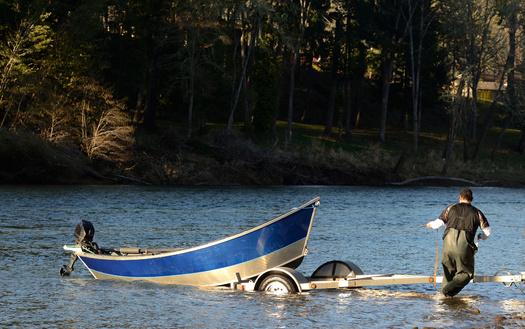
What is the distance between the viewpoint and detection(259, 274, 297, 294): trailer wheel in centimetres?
1305

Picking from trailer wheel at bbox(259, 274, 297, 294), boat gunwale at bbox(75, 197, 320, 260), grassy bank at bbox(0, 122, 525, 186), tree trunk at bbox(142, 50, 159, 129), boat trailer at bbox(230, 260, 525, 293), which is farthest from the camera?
tree trunk at bbox(142, 50, 159, 129)

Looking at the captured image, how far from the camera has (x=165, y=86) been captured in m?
57.2

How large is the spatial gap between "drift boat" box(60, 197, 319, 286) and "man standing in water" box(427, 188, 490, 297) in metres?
2.40

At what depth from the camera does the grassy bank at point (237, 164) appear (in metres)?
42.5

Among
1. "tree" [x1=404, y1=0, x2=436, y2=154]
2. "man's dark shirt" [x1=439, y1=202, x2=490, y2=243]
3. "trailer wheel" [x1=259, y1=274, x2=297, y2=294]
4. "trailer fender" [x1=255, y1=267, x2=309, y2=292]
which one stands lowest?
"trailer wheel" [x1=259, y1=274, x2=297, y2=294]

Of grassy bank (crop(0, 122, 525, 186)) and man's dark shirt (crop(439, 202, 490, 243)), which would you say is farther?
grassy bank (crop(0, 122, 525, 186))

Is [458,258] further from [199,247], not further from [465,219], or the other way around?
[199,247]

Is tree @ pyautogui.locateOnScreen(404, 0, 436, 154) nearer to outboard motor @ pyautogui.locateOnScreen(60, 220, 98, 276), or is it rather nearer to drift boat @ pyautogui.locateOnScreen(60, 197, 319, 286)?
outboard motor @ pyautogui.locateOnScreen(60, 220, 98, 276)

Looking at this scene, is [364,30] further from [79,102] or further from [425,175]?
[79,102]

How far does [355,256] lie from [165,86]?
40.0 meters

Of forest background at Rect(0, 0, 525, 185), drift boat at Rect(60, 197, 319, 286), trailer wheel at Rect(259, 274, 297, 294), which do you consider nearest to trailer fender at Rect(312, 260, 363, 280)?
drift boat at Rect(60, 197, 319, 286)


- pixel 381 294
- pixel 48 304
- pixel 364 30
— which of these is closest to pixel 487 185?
pixel 364 30

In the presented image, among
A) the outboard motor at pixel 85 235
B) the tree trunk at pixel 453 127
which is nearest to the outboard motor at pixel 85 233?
the outboard motor at pixel 85 235

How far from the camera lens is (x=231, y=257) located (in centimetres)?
1348
